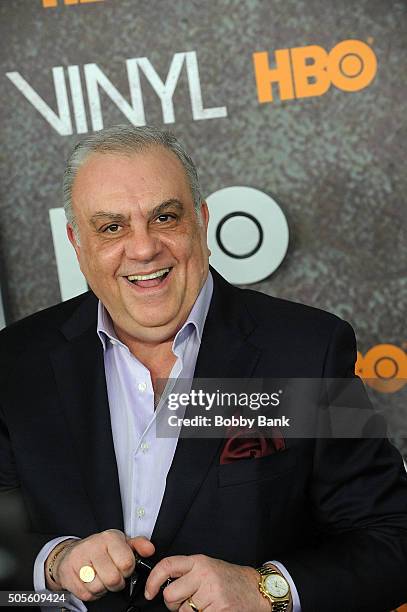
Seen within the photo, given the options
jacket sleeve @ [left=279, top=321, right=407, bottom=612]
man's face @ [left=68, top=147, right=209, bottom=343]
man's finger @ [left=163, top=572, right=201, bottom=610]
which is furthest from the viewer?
man's face @ [left=68, top=147, right=209, bottom=343]

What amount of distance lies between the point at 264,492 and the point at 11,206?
992 millimetres

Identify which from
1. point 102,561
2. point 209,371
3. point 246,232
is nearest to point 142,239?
point 209,371

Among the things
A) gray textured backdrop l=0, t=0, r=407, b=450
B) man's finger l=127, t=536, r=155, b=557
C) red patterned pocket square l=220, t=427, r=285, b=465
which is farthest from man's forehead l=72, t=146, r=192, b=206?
gray textured backdrop l=0, t=0, r=407, b=450

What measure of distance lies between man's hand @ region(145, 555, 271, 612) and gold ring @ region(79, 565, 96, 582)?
7 cm

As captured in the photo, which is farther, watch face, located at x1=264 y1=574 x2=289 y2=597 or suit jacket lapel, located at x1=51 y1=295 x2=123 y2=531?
suit jacket lapel, located at x1=51 y1=295 x2=123 y2=531

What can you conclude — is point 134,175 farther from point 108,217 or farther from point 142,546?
point 142,546

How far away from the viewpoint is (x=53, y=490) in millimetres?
1302

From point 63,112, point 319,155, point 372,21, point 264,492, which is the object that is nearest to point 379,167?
point 319,155

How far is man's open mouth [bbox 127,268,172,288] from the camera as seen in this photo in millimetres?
1312

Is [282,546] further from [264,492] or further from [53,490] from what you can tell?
[53,490]

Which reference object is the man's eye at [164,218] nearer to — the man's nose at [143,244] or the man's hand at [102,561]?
the man's nose at [143,244]

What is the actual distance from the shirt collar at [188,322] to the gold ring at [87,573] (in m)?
0.36

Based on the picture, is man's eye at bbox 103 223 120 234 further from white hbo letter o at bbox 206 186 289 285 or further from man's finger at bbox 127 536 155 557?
white hbo letter o at bbox 206 186 289 285

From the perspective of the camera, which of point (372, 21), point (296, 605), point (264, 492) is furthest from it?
point (372, 21)
